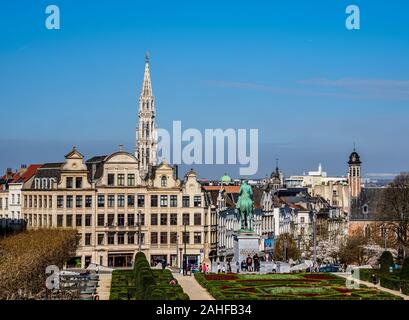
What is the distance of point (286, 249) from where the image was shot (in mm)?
106875

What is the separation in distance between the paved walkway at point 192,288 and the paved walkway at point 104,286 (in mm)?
4325

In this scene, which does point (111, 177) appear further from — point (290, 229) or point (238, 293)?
point (238, 293)

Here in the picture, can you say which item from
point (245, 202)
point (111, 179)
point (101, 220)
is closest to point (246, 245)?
point (245, 202)

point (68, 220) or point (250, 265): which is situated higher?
point (68, 220)

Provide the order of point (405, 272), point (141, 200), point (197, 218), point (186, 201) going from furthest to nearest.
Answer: point (197, 218)
point (186, 201)
point (141, 200)
point (405, 272)

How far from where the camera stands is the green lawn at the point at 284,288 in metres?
56.6

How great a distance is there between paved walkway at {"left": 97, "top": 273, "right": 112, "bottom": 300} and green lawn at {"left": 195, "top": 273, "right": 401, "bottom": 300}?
5560 millimetres

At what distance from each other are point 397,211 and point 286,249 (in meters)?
11.2

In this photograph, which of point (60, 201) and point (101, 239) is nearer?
point (60, 201)

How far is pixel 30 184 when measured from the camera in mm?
104875

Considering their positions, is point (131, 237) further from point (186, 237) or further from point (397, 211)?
point (397, 211)

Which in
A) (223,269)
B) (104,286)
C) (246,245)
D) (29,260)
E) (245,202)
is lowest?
(104,286)
